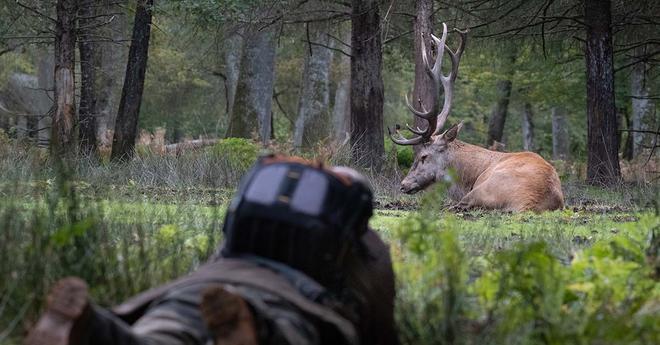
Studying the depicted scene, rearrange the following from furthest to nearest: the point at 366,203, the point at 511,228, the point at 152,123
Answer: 1. the point at 152,123
2. the point at 511,228
3. the point at 366,203

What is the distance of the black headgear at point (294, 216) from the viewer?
3318 millimetres

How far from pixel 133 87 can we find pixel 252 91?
7.12m

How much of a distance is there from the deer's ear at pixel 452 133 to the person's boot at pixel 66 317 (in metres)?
11.2

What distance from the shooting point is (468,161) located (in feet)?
45.7

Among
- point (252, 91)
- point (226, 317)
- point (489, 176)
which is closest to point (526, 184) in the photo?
point (489, 176)

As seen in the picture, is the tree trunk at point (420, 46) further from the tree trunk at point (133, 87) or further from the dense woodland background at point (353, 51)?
the tree trunk at point (133, 87)

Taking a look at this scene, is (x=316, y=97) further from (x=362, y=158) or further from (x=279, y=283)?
(x=279, y=283)

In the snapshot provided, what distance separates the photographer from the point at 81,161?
43.1 feet

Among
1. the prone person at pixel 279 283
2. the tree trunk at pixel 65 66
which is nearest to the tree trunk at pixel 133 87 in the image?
the tree trunk at pixel 65 66

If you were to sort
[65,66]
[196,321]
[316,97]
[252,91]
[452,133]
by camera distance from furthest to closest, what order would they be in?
[316,97] < [252,91] < [452,133] < [65,66] < [196,321]

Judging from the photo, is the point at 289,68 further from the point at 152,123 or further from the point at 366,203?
the point at 366,203

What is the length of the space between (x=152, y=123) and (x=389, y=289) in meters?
48.3

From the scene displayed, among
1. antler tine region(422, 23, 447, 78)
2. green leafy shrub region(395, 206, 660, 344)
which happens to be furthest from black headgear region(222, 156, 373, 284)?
antler tine region(422, 23, 447, 78)

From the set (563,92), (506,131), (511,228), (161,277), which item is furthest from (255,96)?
(506,131)
